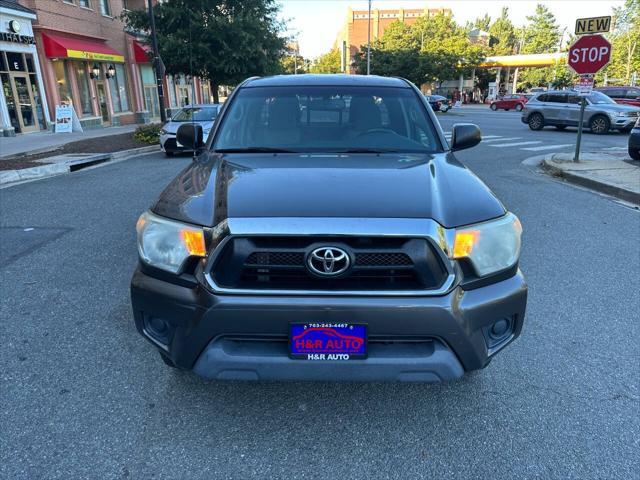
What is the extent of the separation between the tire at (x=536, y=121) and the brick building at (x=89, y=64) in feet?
48.3

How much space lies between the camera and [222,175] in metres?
2.74

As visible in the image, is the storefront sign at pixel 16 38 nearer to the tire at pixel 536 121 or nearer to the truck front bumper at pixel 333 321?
the truck front bumper at pixel 333 321

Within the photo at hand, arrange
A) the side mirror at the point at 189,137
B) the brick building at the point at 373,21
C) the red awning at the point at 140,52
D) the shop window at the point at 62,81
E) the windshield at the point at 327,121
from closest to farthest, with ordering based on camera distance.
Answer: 1. the windshield at the point at 327,121
2. the side mirror at the point at 189,137
3. the shop window at the point at 62,81
4. the red awning at the point at 140,52
5. the brick building at the point at 373,21

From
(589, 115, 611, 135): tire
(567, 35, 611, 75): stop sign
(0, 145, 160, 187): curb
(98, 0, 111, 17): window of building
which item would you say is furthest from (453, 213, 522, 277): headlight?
(98, 0, 111, 17): window of building

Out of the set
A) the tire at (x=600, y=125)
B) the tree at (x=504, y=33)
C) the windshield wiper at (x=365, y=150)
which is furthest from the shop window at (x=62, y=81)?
the tree at (x=504, y=33)

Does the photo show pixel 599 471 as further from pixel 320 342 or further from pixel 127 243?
pixel 127 243

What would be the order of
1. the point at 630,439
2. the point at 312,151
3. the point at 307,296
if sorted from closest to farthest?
1. the point at 307,296
2. the point at 630,439
3. the point at 312,151

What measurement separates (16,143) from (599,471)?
62.4 feet

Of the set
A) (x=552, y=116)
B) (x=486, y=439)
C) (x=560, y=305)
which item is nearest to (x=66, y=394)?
(x=486, y=439)

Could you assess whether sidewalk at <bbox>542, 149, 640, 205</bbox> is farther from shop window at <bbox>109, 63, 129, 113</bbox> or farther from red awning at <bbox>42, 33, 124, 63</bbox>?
shop window at <bbox>109, 63, 129, 113</bbox>

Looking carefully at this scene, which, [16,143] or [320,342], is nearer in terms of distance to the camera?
[320,342]

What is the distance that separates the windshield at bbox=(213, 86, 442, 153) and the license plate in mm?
1465

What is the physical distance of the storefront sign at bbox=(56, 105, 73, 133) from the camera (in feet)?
66.9

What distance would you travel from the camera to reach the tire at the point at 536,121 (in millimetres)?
21500
